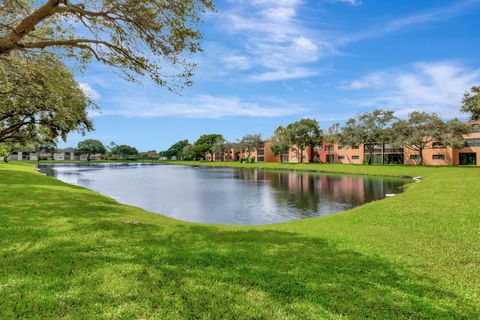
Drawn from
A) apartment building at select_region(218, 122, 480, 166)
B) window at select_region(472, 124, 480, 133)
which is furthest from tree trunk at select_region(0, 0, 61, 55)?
window at select_region(472, 124, 480, 133)

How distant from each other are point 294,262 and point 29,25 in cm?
962

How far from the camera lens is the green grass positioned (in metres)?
5.24

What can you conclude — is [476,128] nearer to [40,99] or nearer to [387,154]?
[387,154]

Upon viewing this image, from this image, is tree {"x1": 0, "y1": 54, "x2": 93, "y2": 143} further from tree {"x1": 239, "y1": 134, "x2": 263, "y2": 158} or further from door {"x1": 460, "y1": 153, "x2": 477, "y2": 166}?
tree {"x1": 239, "y1": 134, "x2": 263, "y2": 158}

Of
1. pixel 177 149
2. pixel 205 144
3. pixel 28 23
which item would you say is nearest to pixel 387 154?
pixel 205 144

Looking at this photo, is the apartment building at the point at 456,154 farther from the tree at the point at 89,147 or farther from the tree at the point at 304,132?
the tree at the point at 89,147

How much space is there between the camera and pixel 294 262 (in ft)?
25.0

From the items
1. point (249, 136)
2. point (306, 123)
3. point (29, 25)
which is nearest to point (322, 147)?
point (306, 123)

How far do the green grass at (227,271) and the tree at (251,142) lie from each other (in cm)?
11348

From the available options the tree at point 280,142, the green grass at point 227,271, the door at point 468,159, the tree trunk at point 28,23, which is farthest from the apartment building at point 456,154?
the tree trunk at point 28,23

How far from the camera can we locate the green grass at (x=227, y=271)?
17.2 feet

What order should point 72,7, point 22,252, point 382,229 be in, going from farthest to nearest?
1. point 382,229
2. point 72,7
3. point 22,252

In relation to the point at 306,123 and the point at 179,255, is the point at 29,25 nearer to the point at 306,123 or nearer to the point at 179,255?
the point at 179,255

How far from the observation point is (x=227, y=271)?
22.3 feet
